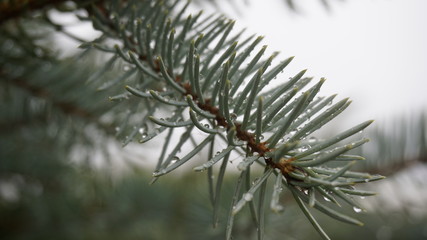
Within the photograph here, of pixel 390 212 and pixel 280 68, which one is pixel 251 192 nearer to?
pixel 280 68

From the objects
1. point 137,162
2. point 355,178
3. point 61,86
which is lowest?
point 355,178

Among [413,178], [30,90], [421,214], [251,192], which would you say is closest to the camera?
[251,192]

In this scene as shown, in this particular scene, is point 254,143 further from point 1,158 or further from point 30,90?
point 1,158

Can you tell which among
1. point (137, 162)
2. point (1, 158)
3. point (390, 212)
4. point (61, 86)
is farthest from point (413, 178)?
point (1, 158)

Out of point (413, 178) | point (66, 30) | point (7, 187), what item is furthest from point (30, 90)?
point (413, 178)

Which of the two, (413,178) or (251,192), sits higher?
(251,192)

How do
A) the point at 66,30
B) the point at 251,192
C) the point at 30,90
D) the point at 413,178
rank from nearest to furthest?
the point at 251,192, the point at 66,30, the point at 30,90, the point at 413,178

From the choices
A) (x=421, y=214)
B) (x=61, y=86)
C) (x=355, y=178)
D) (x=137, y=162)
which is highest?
(x=61, y=86)

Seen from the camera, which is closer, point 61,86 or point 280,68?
point 280,68

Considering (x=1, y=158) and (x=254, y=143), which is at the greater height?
(x=1, y=158)
